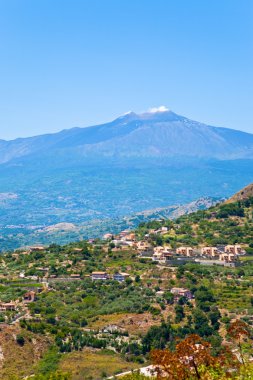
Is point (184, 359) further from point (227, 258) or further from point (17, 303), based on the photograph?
point (227, 258)

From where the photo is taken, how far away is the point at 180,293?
2616 inches

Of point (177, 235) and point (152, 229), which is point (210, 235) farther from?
point (152, 229)

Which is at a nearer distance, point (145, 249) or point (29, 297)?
point (29, 297)

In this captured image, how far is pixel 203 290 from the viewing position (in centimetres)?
6675

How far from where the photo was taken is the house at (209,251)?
84688 mm

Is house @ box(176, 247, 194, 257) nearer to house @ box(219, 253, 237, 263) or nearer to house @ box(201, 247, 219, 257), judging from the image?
house @ box(201, 247, 219, 257)

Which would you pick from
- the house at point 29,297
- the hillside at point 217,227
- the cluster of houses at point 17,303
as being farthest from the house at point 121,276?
the hillside at point 217,227

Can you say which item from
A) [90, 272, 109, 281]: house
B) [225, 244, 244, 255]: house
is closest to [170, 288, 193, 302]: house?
[90, 272, 109, 281]: house

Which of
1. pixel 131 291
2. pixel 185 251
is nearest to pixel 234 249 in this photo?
pixel 185 251

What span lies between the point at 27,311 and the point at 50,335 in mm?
8596

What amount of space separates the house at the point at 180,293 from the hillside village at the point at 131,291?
97 millimetres

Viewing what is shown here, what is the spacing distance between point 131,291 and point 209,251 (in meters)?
20.4

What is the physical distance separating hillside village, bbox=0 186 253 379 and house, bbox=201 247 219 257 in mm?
128

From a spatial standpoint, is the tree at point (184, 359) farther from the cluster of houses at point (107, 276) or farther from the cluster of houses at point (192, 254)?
the cluster of houses at point (192, 254)
